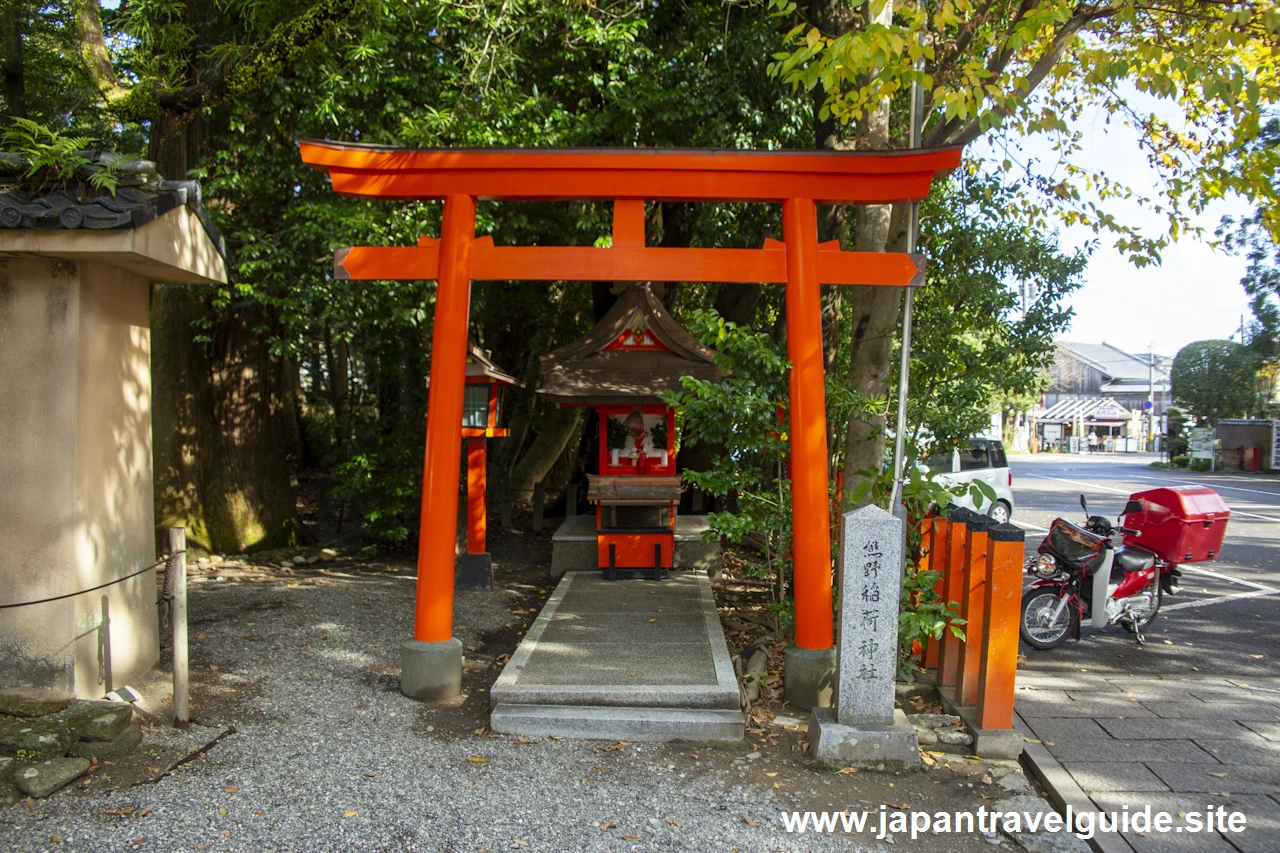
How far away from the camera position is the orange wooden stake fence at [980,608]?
193 inches

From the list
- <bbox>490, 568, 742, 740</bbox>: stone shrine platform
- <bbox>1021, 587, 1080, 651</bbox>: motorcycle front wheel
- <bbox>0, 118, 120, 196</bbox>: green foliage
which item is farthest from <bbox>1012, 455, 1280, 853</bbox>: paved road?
<bbox>0, 118, 120, 196</bbox>: green foliage

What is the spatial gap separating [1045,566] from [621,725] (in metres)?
4.21

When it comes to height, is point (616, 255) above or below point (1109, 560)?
above

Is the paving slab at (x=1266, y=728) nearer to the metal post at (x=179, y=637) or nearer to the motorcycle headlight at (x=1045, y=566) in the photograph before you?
the motorcycle headlight at (x=1045, y=566)

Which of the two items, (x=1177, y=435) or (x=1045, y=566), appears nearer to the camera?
(x=1045, y=566)

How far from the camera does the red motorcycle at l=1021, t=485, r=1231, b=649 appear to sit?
22.9 feet

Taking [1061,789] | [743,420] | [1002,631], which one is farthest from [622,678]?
[1061,789]

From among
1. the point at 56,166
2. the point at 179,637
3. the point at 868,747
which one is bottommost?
the point at 868,747

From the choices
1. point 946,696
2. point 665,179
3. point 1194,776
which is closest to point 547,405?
point 665,179

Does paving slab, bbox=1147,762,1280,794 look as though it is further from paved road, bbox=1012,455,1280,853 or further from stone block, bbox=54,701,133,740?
stone block, bbox=54,701,133,740

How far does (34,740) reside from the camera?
429 cm

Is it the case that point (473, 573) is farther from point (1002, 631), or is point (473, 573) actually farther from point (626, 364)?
point (1002, 631)

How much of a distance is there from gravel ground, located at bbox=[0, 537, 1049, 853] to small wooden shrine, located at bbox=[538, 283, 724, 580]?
11.0 feet

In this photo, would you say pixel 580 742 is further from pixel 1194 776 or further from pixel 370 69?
pixel 370 69
